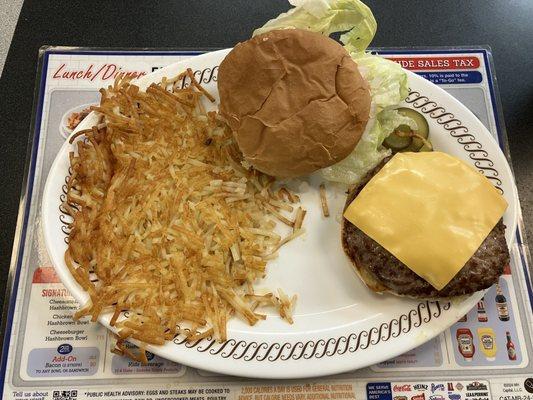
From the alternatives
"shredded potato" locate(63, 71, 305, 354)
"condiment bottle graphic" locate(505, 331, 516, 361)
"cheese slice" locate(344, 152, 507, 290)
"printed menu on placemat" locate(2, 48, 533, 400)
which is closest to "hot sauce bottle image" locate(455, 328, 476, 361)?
"printed menu on placemat" locate(2, 48, 533, 400)

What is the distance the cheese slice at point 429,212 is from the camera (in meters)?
1.74

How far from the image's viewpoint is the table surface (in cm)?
256

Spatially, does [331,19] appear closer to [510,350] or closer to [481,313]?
[481,313]

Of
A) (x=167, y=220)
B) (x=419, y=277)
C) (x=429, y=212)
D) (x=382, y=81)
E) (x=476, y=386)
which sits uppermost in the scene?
(x=382, y=81)

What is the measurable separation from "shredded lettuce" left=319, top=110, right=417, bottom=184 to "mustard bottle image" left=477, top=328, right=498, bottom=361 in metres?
0.85

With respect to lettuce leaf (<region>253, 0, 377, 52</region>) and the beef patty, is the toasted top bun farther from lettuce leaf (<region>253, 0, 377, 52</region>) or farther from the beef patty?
the beef patty

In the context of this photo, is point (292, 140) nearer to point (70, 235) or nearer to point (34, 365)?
point (70, 235)

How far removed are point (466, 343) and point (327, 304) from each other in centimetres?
62

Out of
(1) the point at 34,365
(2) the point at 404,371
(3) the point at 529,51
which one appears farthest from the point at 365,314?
(3) the point at 529,51

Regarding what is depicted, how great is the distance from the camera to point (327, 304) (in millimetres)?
1967

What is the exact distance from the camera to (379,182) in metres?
1.88

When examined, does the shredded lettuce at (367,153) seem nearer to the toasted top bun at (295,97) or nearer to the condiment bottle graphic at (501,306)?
the toasted top bun at (295,97)

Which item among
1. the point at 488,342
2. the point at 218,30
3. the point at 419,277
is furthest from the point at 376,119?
the point at 218,30

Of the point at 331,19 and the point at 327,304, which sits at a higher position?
the point at 331,19
